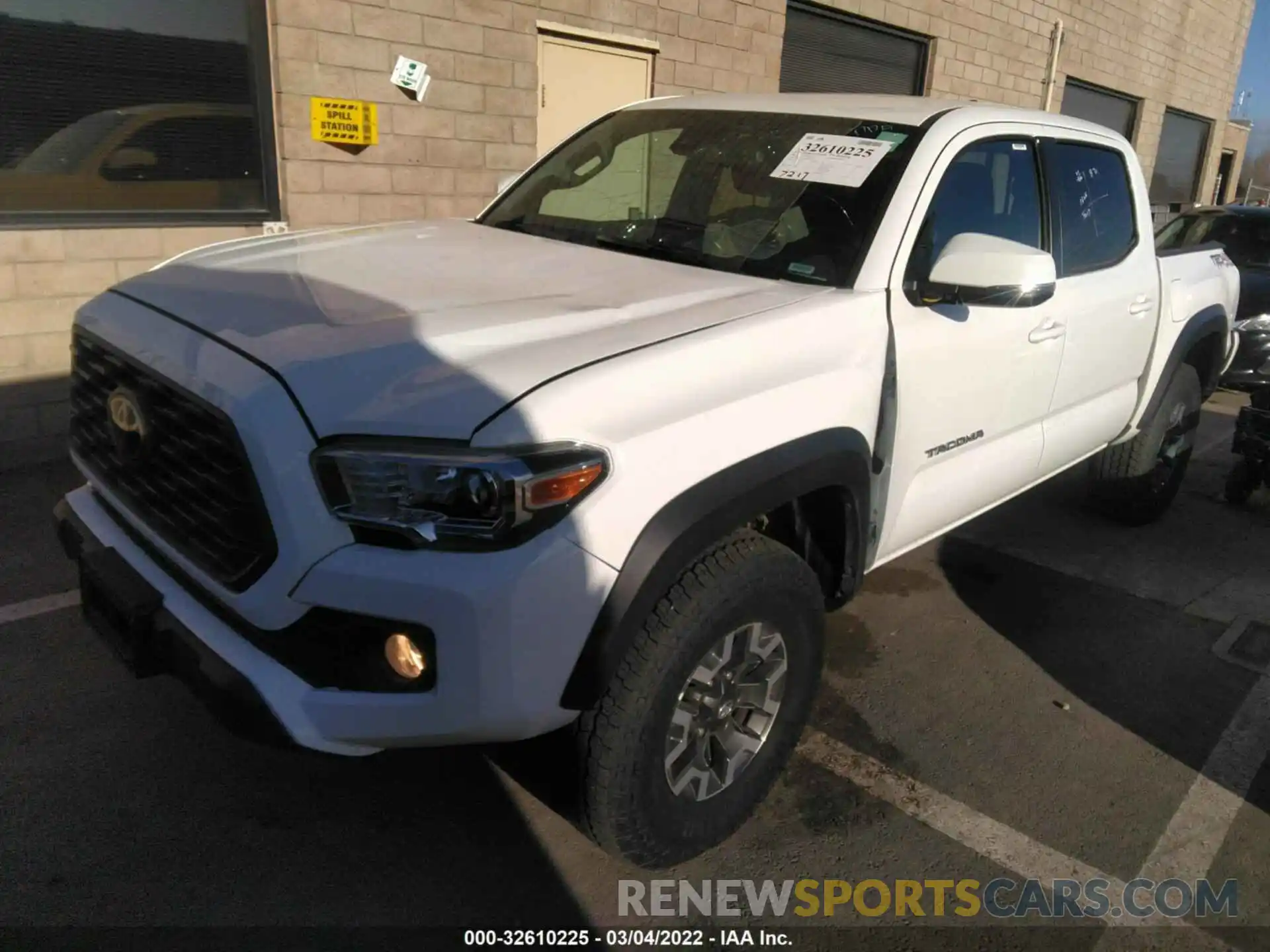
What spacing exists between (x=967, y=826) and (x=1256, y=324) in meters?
6.87

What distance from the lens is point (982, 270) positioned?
269cm

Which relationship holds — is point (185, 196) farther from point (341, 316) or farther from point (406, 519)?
point (406, 519)

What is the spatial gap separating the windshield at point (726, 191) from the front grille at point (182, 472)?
148cm

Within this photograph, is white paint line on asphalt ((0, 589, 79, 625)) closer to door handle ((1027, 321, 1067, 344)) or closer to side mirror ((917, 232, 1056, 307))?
side mirror ((917, 232, 1056, 307))

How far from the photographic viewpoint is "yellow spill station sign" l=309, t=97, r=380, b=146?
244 inches

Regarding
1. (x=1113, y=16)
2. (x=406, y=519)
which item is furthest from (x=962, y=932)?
(x=1113, y=16)

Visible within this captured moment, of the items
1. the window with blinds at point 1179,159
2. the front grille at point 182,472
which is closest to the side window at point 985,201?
the front grille at point 182,472

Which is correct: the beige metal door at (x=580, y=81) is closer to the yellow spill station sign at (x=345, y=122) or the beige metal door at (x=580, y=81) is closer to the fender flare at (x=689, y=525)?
the yellow spill station sign at (x=345, y=122)

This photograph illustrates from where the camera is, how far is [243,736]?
199 centimetres

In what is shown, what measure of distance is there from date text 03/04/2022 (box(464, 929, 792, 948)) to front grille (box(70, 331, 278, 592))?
3.41 ft

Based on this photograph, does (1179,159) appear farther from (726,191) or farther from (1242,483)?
(726,191)

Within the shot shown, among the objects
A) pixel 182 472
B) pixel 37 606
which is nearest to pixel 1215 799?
pixel 182 472

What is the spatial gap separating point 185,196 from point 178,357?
4337 millimetres

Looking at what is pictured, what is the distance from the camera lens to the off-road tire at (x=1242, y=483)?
213 inches
